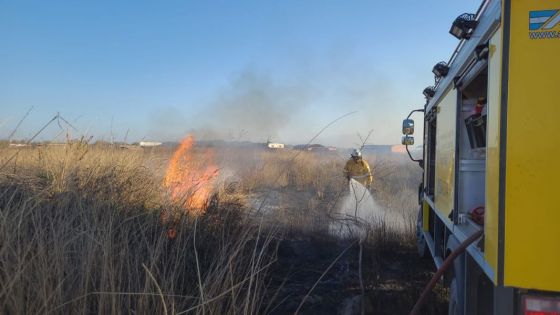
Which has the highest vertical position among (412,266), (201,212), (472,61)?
(472,61)

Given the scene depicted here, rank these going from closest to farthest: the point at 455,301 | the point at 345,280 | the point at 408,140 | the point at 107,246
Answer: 1. the point at 107,246
2. the point at 455,301
3. the point at 345,280
4. the point at 408,140

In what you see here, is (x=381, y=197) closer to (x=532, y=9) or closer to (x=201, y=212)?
(x=201, y=212)

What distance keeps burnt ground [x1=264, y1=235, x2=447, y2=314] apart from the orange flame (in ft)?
4.58

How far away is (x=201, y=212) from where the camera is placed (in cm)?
550

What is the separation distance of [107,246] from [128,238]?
0.82 metres

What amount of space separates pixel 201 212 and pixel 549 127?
14.1 feet

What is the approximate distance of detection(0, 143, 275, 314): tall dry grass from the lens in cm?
243

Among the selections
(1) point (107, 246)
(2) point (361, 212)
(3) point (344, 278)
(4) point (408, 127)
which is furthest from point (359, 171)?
(1) point (107, 246)

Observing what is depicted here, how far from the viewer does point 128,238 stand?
3.51m

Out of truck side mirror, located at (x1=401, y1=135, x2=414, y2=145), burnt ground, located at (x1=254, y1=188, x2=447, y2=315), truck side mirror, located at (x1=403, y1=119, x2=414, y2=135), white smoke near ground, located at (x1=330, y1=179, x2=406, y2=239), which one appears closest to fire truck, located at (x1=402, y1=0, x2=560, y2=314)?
burnt ground, located at (x1=254, y1=188, x2=447, y2=315)

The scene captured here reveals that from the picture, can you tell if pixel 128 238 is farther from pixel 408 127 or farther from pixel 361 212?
pixel 361 212

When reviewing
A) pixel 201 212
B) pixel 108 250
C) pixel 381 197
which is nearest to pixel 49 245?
pixel 108 250

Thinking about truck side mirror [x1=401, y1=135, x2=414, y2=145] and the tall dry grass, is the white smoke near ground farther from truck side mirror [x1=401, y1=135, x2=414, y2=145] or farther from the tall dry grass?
the tall dry grass

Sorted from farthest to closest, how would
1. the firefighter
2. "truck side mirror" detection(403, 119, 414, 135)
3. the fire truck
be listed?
the firefighter < "truck side mirror" detection(403, 119, 414, 135) < the fire truck
